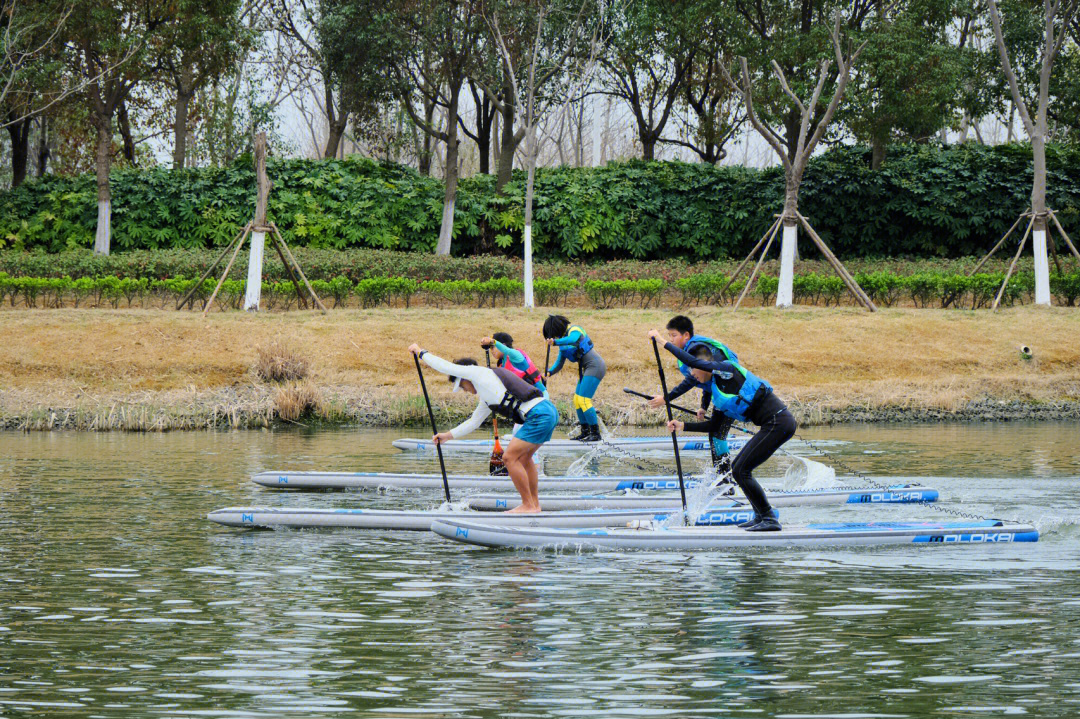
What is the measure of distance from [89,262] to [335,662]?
25.2m

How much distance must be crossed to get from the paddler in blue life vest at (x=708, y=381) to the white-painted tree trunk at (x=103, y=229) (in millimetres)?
24689

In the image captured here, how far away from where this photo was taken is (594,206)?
37.4 metres

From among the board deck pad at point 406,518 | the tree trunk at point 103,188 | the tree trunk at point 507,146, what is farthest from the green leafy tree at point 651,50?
the board deck pad at point 406,518

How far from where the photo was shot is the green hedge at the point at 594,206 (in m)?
36.0

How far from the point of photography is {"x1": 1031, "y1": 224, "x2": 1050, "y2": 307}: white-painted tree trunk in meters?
29.3

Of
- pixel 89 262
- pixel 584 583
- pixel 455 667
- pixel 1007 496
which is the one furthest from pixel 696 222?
pixel 455 667

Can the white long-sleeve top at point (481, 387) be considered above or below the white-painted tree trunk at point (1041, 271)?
below

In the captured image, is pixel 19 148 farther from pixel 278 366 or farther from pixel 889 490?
pixel 889 490

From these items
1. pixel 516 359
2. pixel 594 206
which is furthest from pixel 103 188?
pixel 516 359

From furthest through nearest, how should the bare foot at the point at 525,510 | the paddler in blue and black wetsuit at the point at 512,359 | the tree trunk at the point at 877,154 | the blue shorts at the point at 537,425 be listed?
1. the tree trunk at the point at 877,154
2. the paddler in blue and black wetsuit at the point at 512,359
3. the bare foot at the point at 525,510
4. the blue shorts at the point at 537,425

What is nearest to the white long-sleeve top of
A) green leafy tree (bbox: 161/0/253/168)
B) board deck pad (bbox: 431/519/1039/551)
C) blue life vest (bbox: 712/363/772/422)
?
board deck pad (bbox: 431/519/1039/551)

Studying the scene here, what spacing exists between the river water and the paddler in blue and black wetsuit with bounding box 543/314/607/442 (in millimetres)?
2946

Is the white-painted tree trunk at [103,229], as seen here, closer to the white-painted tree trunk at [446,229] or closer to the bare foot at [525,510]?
the white-painted tree trunk at [446,229]

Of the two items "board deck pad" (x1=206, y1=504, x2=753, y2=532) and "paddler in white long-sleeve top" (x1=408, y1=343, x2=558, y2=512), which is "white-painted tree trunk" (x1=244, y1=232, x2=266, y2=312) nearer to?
"board deck pad" (x1=206, y1=504, x2=753, y2=532)
